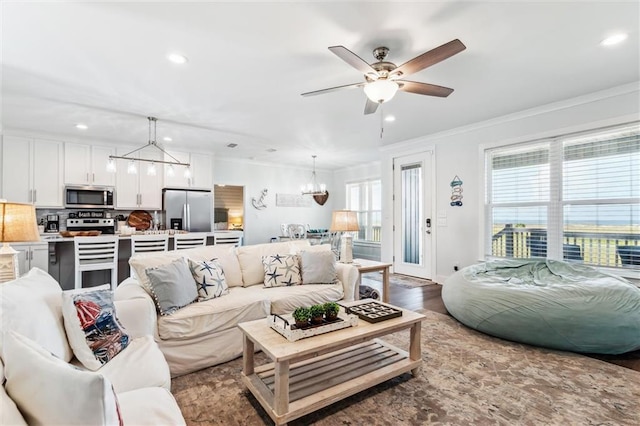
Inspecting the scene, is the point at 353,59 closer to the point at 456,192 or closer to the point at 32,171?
the point at 456,192

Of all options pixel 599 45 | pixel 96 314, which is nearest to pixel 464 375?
pixel 96 314

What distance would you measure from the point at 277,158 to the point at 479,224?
4.50 meters

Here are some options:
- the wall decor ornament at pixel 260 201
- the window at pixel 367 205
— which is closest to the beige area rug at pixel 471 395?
the wall decor ornament at pixel 260 201

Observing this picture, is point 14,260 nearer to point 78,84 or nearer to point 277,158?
point 78,84

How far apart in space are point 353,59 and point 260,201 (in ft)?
19.2

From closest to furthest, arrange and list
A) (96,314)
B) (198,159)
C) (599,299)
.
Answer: (96,314) < (599,299) < (198,159)

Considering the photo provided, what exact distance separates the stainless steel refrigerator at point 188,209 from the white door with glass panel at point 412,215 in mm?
3773

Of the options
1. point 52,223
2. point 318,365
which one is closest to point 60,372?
point 318,365

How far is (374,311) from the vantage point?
2.24m

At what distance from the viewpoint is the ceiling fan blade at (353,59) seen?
2.02 meters

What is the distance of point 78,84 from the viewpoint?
3.16 metres

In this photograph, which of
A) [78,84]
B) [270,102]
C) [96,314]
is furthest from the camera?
[270,102]

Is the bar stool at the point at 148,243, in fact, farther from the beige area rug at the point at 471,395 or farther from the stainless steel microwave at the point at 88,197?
the beige area rug at the point at 471,395

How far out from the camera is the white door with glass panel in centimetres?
536
